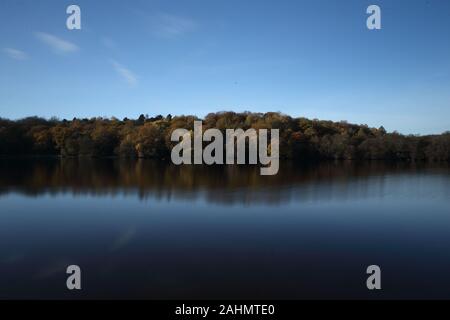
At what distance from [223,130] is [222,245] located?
51.9 m

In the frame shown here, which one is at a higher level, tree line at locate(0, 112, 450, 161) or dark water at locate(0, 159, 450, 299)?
tree line at locate(0, 112, 450, 161)

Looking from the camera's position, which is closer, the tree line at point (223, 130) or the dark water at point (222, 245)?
the dark water at point (222, 245)

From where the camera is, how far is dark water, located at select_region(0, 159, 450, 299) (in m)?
7.85

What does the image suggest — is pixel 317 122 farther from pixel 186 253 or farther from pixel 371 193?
pixel 186 253

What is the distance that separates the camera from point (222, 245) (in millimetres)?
10828

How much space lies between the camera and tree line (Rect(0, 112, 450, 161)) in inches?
2494

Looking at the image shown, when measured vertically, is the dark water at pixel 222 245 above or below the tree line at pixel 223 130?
below

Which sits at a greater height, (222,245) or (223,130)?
(223,130)

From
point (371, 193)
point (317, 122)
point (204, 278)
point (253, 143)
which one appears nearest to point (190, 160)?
point (253, 143)

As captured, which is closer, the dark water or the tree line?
Result: the dark water

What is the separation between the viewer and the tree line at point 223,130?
208ft

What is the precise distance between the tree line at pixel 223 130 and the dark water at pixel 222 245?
145ft

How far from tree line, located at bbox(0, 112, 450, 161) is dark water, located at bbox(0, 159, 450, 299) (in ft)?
145
